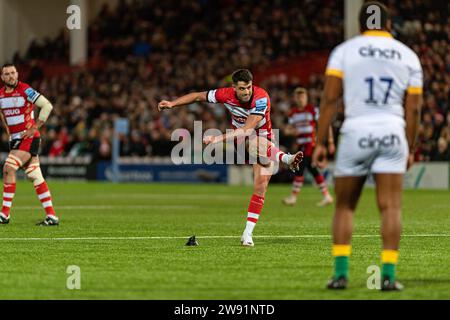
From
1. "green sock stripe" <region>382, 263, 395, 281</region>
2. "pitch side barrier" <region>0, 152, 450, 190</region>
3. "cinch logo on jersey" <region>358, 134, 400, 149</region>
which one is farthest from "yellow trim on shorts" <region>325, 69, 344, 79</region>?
"pitch side barrier" <region>0, 152, 450, 190</region>

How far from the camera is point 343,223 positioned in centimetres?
925

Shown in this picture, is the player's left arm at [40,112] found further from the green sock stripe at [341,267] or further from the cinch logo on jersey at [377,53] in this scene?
the cinch logo on jersey at [377,53]

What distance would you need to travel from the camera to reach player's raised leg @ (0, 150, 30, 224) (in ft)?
56.6

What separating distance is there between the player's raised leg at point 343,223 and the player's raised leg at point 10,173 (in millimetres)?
9071

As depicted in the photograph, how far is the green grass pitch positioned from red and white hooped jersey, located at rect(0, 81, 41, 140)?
1.59 meters

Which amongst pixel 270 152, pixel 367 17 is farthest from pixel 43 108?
pixel 367 17

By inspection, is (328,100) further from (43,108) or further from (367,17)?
(43,108)

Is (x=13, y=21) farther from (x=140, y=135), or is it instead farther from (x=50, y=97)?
(x=140, y=135)

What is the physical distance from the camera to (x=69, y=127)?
4381 cm

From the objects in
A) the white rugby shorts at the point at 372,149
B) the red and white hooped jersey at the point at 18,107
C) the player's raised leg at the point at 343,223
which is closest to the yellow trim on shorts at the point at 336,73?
the white rugby shorts at the point at 372,149

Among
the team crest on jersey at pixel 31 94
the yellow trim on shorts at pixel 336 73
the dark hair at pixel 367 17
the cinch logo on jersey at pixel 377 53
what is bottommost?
the yellow trim on shorts at pixel 336 73

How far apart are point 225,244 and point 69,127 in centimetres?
3077

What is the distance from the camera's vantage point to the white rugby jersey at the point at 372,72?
29.7 ft

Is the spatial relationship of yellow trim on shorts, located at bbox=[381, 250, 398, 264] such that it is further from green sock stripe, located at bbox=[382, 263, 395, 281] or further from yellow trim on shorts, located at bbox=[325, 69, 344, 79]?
yellow trim on shorts, located at bbox=[325, 69, 344, 79]
